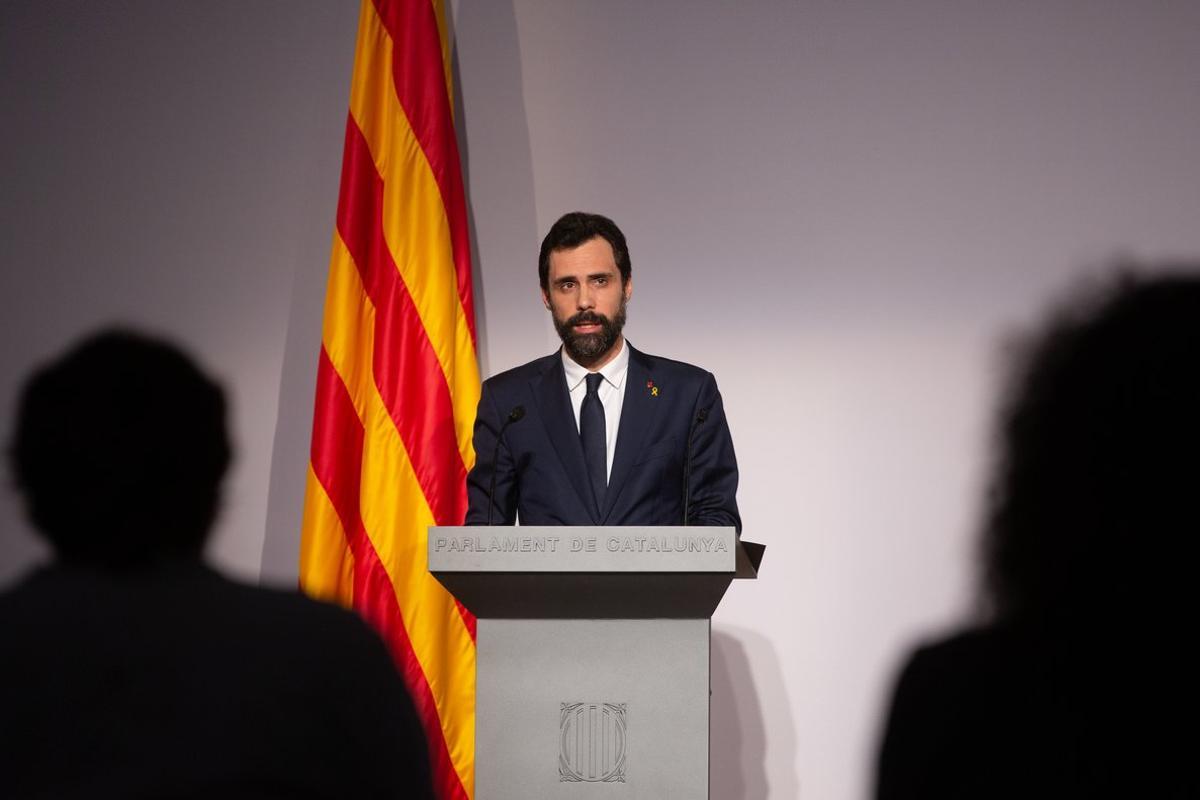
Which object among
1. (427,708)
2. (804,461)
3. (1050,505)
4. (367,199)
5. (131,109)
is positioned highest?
(131,109)

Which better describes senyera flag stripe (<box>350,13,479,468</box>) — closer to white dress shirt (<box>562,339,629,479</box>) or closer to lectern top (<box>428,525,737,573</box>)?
white dress shirt (<box>562,339,629,479</box>)

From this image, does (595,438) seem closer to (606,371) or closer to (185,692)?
(606,371)

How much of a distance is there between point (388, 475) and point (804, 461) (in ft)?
4.61

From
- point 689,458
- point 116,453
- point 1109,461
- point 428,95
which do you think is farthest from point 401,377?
point 1109,461

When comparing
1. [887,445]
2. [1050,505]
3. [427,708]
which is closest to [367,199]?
[427,708]

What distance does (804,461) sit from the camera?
425cm

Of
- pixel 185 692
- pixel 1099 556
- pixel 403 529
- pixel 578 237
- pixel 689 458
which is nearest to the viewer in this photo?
pixel 1099 556

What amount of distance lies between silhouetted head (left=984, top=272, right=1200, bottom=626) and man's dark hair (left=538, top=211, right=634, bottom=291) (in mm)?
2425

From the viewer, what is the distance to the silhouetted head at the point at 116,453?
3.55 feet

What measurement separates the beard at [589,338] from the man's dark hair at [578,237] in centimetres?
15

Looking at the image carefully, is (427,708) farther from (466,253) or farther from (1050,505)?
(1050,505)

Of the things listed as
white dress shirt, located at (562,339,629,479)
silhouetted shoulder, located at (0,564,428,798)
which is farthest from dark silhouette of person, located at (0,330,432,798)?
white dress shirt, located at (562,339,629,479)

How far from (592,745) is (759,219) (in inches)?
97.0

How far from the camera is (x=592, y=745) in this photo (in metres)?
2.30
